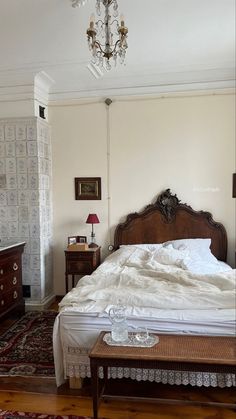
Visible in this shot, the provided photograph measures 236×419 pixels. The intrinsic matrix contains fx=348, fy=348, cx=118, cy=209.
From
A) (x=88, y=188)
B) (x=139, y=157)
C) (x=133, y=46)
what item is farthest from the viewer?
(x=88, y=188)

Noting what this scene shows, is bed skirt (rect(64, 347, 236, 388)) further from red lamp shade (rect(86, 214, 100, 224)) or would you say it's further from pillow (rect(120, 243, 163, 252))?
red lamp shade (rect(86, 214, 100, 224))

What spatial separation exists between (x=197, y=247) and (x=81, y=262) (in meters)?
1.44

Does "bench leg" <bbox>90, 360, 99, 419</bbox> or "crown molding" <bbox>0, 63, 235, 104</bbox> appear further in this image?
"crown molding" <bbox>0, 63, 235, 104</bbox>

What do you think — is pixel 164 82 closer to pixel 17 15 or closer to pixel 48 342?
pixel 17 15

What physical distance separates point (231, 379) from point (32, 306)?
2.83m

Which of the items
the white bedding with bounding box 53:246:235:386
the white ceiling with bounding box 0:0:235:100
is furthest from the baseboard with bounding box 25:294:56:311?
the white ceiling with bounding box 0:0:235:100

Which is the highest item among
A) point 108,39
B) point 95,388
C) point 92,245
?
point 108,39

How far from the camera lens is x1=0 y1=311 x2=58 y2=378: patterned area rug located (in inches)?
115

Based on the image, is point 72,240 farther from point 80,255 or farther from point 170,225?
point 170,225

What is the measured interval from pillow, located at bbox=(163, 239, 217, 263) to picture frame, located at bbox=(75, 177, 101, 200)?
3.83ft

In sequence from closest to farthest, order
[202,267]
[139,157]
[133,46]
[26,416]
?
1. [26,416]
2. [202,267]
3. [133,46]
4. [139,157]

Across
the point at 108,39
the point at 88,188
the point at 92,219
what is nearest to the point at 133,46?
the point at 108,39

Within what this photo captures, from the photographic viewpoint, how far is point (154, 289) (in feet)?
9.23

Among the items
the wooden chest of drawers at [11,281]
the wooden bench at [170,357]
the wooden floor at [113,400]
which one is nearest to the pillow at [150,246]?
the wooden chest of drawers at [11,281]
